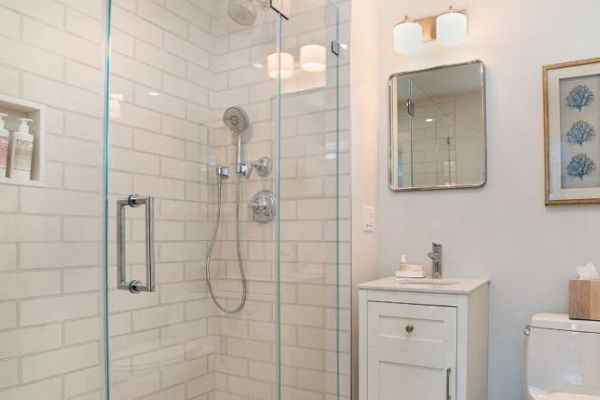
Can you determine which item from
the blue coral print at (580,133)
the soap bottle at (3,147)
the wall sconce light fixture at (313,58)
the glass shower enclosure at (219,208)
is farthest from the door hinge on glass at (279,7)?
the blue coral print at (580,133)

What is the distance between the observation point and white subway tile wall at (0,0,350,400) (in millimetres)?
1513

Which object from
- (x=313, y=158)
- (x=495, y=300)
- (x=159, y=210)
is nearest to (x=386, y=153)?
(x=313, y=158)

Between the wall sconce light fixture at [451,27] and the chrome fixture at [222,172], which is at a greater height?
the wall sconce light fixture at [451,27]

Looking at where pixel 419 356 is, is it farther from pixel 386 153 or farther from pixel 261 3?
pixel 261 3

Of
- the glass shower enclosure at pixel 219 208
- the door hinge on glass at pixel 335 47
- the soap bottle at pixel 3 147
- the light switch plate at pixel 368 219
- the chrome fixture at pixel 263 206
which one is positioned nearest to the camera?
the soap bottle at pixel 3 147

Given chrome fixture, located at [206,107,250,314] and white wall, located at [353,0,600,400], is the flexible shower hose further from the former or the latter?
white wall, located at [353,0,600,400]

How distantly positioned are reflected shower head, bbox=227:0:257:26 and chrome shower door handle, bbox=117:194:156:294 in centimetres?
80

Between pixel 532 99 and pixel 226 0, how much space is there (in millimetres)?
1374

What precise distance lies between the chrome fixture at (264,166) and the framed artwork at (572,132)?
1.19 m

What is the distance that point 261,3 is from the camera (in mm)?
1880

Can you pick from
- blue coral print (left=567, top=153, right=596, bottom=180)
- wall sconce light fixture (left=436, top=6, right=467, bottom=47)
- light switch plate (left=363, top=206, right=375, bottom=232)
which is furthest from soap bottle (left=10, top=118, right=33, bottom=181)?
blue coral print (left=567, top=153, right=596, bottom=180)

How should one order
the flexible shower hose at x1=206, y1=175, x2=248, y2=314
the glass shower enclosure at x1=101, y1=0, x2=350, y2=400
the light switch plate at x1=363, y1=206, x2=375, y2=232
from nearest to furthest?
1. the glass shower enclosure at x1=101, y1=0, x2=350, y2=400
2. the flexible shower hose at x1=206, y1=175, x2=248, y2=314
3. the light switch plate at x1=363, y1=206, x2=375, y2=232

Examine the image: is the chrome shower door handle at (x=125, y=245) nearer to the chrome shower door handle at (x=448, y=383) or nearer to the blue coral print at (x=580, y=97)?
the chrome shower door handle at (x=448, y=383)

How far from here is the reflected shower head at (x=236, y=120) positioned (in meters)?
1.82
